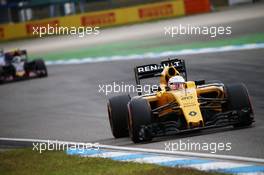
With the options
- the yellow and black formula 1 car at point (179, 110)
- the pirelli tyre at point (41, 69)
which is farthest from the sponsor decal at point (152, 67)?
the pirelli tyre at point (41, 69)

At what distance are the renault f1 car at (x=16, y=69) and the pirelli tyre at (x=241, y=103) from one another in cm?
1639

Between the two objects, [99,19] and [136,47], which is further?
[99,19]

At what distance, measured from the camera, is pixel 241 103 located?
41.7 feet

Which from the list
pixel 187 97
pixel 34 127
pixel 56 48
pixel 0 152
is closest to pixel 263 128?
pixel 187 97

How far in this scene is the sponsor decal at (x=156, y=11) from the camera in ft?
162

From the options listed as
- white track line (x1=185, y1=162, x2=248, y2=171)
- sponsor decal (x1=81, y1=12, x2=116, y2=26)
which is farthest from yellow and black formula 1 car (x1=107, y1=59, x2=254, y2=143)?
sponsor decal (x1=81, y1=12, x2=116, y2=26)

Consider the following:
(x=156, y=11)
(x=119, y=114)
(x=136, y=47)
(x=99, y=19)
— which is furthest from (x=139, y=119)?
(x=99, y=19)

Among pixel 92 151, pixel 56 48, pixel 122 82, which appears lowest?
pixel 56 48

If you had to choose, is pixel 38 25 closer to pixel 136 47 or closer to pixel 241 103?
pixel 136 47

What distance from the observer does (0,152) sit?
13.7m

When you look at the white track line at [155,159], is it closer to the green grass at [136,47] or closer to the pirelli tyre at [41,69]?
the pirelli tyre at [41,69]

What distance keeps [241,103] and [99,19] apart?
38.7m

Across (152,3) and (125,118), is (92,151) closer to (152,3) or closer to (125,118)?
(125,118)

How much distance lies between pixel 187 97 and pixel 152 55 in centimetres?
1835
